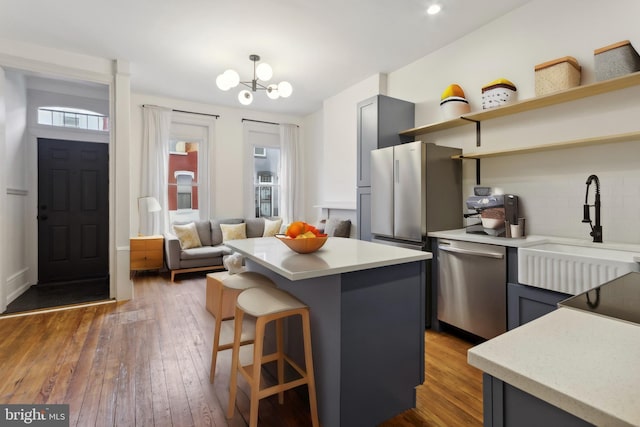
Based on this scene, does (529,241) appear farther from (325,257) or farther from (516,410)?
(516,410)

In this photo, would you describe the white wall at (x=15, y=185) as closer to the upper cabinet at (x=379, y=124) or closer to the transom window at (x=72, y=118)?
the transom window at (x=72, y=118)

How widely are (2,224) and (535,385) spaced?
4607 millimetres

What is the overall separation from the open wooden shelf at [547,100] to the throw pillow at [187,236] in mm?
3637

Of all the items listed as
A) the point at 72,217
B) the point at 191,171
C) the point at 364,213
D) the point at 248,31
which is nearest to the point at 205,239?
the point at 191,171

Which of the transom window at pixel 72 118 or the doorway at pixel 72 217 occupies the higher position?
the transom window at pixel 72 118

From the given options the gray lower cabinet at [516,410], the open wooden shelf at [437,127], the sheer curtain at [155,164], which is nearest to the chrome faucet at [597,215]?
the open wooden shelf at [437,127]

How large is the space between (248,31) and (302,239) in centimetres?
250

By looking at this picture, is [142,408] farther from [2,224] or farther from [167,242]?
[167,242]

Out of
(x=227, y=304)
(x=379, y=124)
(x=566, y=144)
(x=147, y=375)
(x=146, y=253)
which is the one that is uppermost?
(x=379, y=124)

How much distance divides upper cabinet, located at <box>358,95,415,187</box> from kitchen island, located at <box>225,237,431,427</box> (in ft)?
6.56

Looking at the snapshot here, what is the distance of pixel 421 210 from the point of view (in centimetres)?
286

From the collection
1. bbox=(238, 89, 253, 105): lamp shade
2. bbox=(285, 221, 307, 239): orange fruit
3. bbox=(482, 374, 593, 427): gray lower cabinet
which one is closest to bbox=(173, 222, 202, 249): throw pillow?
bbox=(238, 89, 253, 105): lamp shade

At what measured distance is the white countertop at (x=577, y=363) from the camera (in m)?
0.46

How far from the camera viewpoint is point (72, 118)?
4496mm
